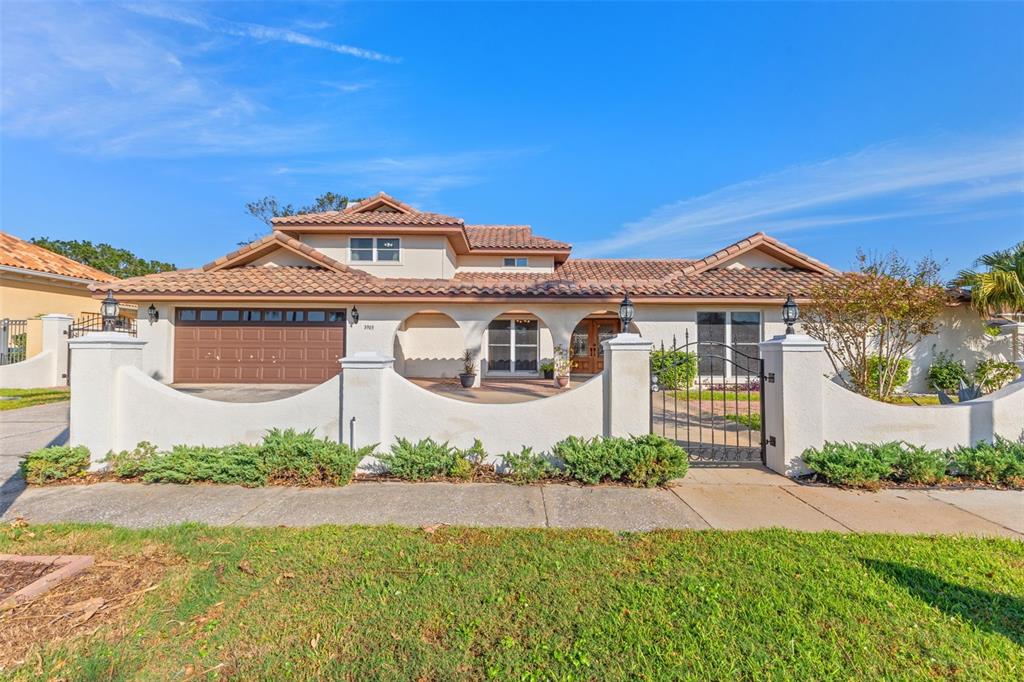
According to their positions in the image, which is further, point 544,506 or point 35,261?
point 35,261

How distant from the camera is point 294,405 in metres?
6.49

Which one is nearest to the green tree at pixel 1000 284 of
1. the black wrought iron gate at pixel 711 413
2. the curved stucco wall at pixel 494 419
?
the black wrought iron gate at pixel 711 413

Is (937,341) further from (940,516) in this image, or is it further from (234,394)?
(234,394)

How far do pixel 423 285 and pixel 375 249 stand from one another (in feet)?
12.2

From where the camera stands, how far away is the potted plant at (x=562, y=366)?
51.1ft

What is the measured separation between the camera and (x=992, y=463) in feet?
19.4

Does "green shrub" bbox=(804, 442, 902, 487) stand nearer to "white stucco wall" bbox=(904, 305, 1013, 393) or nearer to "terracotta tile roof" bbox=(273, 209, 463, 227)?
"white stucco wall" bbox=(904, 305, 1013, 393)

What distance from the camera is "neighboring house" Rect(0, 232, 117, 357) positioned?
17312 mm

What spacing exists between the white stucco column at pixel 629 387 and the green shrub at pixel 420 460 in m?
2.14

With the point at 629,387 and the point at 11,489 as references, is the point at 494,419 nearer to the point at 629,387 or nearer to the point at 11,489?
the point at 629,387

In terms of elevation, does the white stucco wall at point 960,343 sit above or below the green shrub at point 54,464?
above

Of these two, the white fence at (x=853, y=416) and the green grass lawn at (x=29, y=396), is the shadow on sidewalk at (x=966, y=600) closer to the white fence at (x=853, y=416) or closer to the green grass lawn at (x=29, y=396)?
the white fence at (x=853, y=416)

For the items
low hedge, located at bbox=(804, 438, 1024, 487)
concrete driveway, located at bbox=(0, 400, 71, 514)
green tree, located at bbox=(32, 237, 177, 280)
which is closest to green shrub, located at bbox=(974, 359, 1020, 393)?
low hedge, located at bbox=(804, 438, 1024, 487)

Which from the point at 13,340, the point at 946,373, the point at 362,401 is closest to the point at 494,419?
the point at 362,401
